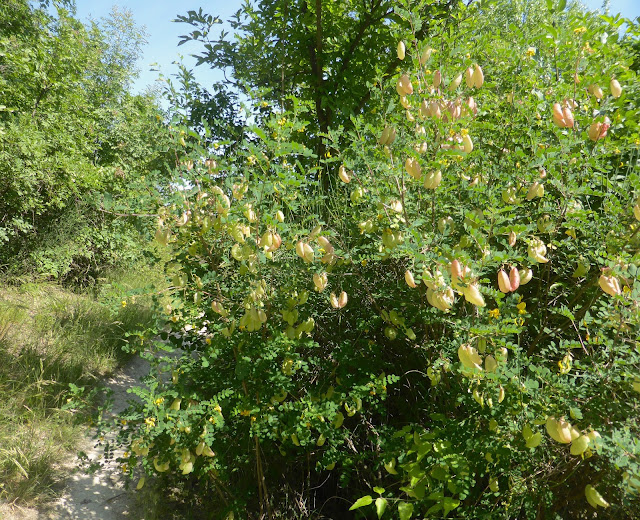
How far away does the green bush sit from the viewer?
138 cm

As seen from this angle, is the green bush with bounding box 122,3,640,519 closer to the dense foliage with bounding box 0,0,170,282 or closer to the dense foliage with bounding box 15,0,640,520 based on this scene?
the dense foliage with bounding box 15,0,640,520

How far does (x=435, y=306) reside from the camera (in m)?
1.22

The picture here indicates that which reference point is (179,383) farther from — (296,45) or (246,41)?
(296,45)

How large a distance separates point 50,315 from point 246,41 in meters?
2.92

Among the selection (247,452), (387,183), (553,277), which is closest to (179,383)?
(247,452)

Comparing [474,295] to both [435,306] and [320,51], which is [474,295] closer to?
[435,306]

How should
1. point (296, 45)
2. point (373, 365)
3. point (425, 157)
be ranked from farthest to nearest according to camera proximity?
point (296, 45), point (373, 365), point (425, 157)

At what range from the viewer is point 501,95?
233 centimetres

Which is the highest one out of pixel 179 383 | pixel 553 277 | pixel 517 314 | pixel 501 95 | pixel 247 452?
pixel 501 95

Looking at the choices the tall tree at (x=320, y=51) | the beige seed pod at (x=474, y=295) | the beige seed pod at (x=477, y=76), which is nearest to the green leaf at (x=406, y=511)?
the beige seed pod at (x=474, y=295)

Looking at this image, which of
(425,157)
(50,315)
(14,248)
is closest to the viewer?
(425,157)

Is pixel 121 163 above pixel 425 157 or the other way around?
above

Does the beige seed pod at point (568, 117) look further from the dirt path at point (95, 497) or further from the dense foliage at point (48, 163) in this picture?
the dense foliage at point (48, 163)

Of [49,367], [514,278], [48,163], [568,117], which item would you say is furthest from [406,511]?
[48,163]
